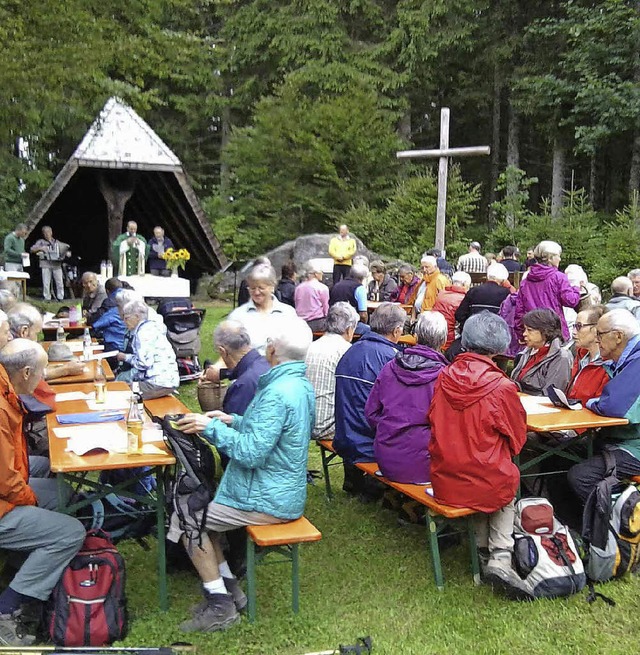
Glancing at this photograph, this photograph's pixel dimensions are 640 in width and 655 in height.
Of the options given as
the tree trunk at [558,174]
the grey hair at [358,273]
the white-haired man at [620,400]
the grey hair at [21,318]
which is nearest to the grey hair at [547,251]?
the grey hair at [358,273]

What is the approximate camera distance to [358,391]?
4.83m

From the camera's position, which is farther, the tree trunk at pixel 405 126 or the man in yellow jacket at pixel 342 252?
the tree trunk at pixel 405 126

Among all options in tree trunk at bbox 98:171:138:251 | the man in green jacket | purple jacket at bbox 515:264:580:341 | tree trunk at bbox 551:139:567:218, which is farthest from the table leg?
tree trunk at bbox 551:139:567:218

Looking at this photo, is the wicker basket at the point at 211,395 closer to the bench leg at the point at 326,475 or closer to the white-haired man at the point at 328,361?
the white-haired man at the point at 328,361

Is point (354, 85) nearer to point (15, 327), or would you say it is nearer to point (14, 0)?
point (14, 0)

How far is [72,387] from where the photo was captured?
209 inches

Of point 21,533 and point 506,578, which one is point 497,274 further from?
point 21,533

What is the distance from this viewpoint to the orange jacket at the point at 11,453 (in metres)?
3.27

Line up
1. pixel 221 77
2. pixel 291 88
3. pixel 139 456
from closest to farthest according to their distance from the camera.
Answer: pixel 139 456 → pixel 291 88 → pixel 221 77

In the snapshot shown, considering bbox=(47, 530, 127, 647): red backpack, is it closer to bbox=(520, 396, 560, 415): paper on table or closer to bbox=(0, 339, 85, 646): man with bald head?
bbox=(0, 339, 85, 646): man with bald head

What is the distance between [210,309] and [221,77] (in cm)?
1270

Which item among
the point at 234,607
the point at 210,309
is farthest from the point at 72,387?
the point at 210,309

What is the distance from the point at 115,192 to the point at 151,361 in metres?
11.3

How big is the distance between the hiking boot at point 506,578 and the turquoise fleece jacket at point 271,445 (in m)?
1.10
